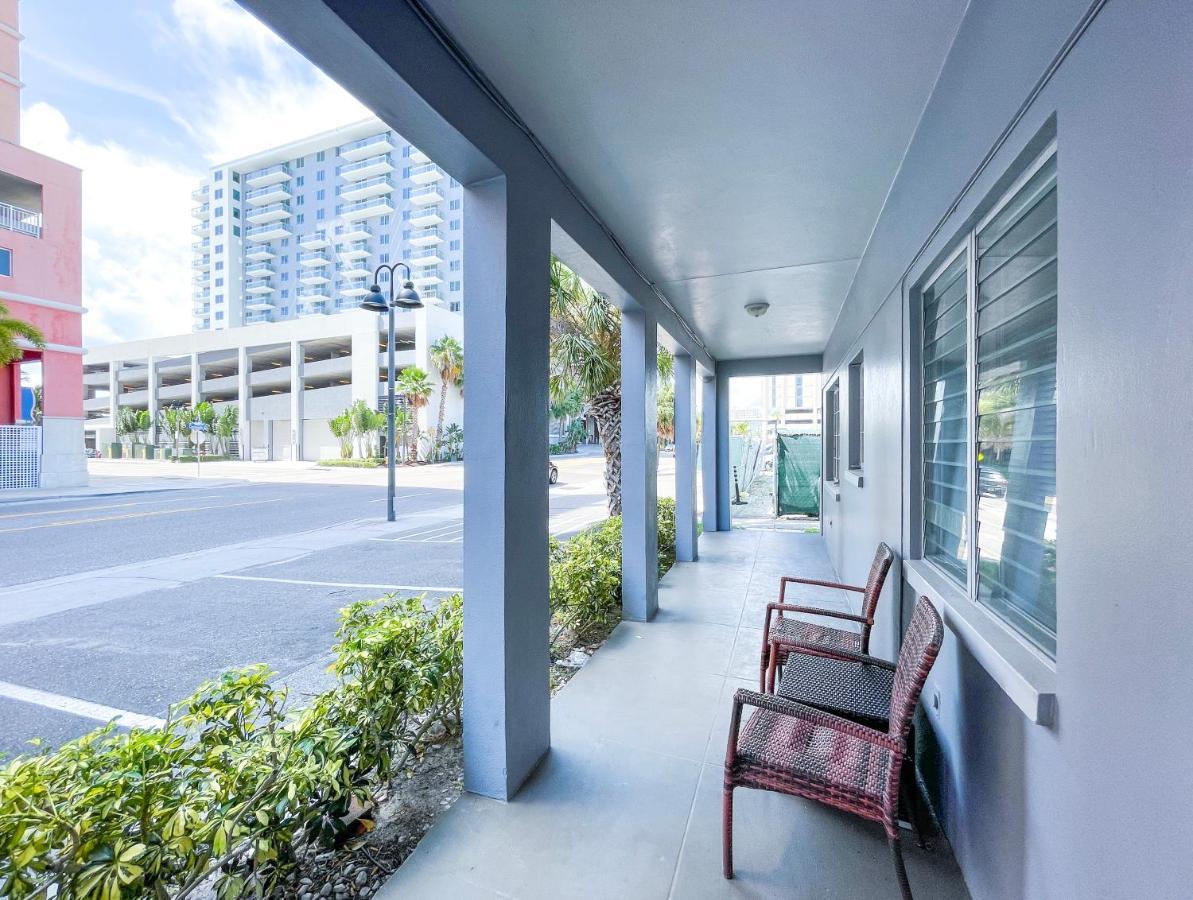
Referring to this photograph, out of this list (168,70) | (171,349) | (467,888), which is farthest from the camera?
(171,349)

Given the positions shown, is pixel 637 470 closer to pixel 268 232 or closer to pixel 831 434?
pixel 831 434

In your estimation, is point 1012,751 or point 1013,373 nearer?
point 1012,751

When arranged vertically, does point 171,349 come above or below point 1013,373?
above

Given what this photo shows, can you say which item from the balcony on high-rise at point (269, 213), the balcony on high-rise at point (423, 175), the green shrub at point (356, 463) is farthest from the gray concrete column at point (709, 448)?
the balcony on high-rise at point (269, 213)

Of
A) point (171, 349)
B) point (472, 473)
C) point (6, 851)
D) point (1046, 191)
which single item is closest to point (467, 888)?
point (6, 851)

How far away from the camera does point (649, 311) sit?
4090mm

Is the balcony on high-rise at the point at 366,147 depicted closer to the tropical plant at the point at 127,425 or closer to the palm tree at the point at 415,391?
the tropical plant at the point at 127,425

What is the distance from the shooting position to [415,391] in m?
27.0

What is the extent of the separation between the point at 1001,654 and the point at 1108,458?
0.65 metres

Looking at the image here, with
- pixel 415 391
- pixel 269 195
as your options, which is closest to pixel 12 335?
pixel 415 391

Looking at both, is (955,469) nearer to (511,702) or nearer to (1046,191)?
(1046,191)

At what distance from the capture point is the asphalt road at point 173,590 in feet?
10.6

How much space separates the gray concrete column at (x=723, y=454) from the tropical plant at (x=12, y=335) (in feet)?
52.7

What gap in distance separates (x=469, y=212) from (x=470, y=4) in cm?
68
